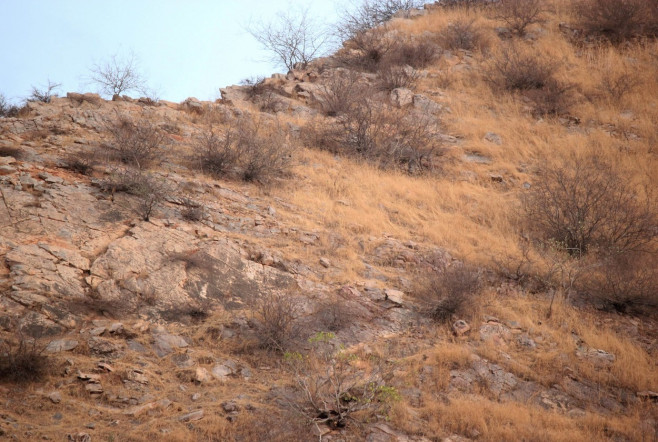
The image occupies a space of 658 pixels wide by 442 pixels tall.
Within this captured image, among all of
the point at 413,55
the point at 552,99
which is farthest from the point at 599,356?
the point at 413,55

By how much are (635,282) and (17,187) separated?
813cm

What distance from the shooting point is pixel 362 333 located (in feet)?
17.4

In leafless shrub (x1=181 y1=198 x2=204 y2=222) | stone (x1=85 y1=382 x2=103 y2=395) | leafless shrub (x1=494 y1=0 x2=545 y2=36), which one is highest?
leafless shrub (x1=494 y1=0 x2=545 y2=36)

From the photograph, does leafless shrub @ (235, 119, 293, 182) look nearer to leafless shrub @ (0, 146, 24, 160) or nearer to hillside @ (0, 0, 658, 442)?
hillside @ (0, 0, 658, 442)

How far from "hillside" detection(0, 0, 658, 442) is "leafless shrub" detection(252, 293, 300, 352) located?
0.02 metres

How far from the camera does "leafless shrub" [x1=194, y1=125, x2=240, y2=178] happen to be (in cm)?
834

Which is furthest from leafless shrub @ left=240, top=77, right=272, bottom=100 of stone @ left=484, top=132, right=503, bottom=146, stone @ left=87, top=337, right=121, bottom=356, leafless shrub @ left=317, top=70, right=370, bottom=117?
stone @ left=87, top=337, right=121, bottom=356

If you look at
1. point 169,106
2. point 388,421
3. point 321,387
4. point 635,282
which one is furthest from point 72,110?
point 635,282

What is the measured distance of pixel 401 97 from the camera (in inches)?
495

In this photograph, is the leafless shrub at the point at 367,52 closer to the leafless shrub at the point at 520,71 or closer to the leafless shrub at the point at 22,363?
the leafless shrub at the point at 520,71

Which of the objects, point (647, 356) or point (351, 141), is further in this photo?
point (351, 141)

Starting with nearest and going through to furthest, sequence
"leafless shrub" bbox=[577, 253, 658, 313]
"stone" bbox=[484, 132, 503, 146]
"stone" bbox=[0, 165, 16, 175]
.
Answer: "leafless shrub" bbox=[577, 253, 658, 313] → "stone" bbox=[0, 165, 16, 175] → "stone" bbox=[484, 132, 503, 146]

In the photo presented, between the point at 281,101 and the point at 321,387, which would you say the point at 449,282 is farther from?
the point at 281,101

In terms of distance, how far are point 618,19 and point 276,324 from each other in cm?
1509
